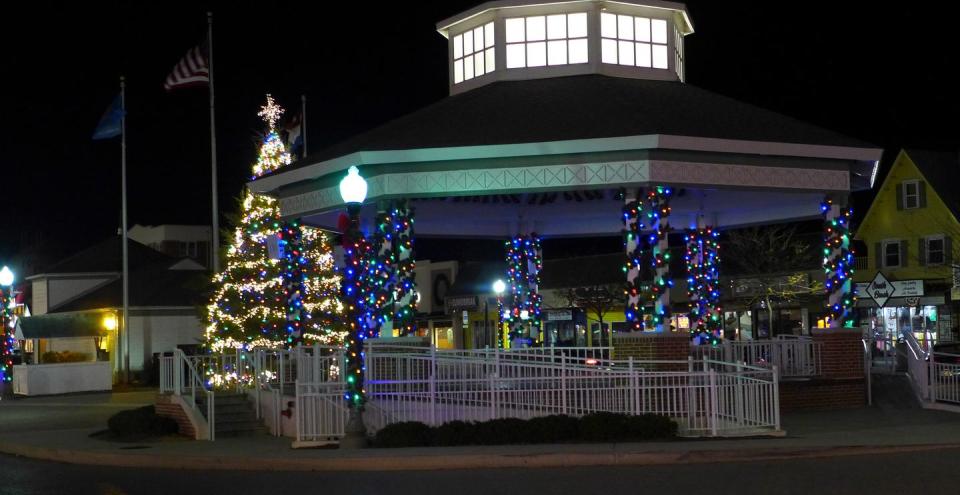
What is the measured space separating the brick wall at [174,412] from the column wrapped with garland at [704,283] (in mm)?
12451

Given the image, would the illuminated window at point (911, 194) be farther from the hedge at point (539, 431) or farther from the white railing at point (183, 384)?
the hedge at point (539, 431)

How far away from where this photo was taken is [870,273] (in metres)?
61.5

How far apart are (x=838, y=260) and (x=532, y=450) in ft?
34.0

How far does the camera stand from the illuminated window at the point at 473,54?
2877 cm

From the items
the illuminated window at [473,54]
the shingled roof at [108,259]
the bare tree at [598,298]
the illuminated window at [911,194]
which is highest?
the illuminated window at [473,54]

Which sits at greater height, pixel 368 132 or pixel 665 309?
pixel 368 132

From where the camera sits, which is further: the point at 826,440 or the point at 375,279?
the point at 375,279

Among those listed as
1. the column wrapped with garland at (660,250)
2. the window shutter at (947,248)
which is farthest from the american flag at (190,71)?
the window shutter at (947,248)

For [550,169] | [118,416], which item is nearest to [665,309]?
[550,169]

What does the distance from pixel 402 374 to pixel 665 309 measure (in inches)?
209

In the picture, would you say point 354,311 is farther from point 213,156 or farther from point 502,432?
point 213,156

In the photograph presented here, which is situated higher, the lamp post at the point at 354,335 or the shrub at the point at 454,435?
the lamp post at the point at 354,335

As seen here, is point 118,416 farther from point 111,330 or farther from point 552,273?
point 552,273

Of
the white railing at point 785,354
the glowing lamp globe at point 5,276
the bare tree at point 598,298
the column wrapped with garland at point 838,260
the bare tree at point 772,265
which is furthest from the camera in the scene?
the bare tree at point 598,298
